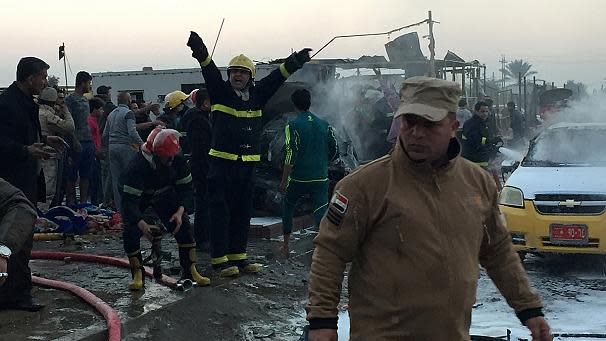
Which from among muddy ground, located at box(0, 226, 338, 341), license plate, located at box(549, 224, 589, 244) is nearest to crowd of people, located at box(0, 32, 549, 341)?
muddy ground, located at box(0, 226, 338, 341)

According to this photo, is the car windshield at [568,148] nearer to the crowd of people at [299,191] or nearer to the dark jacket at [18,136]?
the crowd of people at [299,191]

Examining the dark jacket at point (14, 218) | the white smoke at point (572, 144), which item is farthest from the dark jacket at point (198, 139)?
the dark jacket at point (14, 218)

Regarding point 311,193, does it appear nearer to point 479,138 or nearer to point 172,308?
point 172,308

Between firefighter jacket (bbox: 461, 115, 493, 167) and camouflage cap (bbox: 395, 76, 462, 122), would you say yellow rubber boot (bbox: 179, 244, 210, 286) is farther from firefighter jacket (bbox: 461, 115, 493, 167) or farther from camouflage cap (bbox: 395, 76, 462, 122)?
firefighter jacket (bbox: 461, 115, 493, 167)

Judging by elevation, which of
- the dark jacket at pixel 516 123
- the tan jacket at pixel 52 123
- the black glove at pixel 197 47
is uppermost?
the black glove at pixel 197 47

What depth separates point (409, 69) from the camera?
912 inches

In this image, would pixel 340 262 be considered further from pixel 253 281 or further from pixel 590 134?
pixel 590 134

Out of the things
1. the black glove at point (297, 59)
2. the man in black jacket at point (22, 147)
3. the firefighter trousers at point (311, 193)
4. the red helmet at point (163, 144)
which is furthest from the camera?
the firefighter trousers at point (311, 193)

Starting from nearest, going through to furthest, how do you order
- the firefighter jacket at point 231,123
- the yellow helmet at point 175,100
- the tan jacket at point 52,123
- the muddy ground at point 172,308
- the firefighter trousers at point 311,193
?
the muddy ground at point 172,308
the firefighter jacket at point 231,123
the firefighter trousers at point 311,193
the tan jacket at point 52,123
the yellow helmet at point 175,100

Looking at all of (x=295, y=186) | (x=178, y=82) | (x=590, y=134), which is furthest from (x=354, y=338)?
(x=178, y=82)

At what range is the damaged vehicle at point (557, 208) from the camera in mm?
8336

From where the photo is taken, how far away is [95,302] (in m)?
6.13

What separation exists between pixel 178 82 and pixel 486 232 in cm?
1950

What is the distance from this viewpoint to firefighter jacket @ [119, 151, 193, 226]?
6.62 metres
